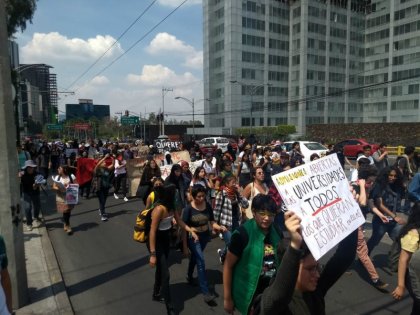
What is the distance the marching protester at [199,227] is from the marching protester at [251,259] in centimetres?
202

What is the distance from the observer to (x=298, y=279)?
6.73ft

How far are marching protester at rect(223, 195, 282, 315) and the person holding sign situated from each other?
496 millimetres

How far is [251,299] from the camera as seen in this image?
2834 mm

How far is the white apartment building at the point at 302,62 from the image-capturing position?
69.2 m

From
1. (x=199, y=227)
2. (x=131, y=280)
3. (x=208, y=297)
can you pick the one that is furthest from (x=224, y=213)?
(x=131, y=280)

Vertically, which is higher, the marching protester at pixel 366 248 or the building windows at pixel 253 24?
the building windows at pixel 253 24

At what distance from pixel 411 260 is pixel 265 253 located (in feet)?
4.35

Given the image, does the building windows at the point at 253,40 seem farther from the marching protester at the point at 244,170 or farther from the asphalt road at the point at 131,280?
the asphalt road at the point at 131,280

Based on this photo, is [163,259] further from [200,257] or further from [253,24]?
[253,24]

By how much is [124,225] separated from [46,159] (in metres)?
9.02

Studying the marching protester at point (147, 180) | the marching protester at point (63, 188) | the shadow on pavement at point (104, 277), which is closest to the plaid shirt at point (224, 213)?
the shadow on pavement at point (104, 277)

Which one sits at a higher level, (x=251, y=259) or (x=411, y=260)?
(x=251, y=259)

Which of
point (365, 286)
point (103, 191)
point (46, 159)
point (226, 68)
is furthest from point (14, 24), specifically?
point (226, 68)

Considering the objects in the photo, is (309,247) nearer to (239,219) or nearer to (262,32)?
(239,219)
